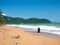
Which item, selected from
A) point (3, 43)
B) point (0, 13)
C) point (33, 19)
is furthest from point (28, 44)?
point (33, 19)

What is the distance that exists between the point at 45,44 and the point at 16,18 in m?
141

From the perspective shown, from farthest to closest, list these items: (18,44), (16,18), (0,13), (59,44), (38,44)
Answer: (16,18), (0,13), (59,44), (38,44), (18,44)

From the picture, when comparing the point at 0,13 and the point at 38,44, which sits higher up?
the point at 0,13

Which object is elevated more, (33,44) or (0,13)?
(0,13)

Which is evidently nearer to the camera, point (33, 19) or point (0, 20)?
point (0, 20)

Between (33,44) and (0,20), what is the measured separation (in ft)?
113

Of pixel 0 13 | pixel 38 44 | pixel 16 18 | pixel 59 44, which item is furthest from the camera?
pixel 16 18

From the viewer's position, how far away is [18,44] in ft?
28.2

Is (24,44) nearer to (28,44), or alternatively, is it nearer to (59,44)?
(28,44)

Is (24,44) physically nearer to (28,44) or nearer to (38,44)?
(28,44)

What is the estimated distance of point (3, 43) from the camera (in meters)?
8.83

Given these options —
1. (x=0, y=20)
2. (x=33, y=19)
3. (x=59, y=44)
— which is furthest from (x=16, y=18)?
(x=59, y=44)

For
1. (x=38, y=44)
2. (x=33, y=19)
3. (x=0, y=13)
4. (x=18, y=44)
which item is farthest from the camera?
(x=33, y=19)

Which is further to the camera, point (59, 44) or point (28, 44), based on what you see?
point (59, 44)
